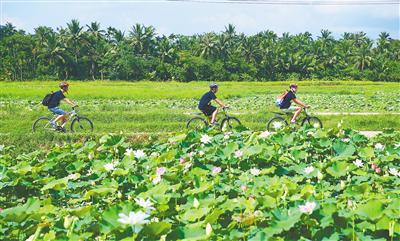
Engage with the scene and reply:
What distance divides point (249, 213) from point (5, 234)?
1.43 meters

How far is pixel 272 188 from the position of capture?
3299 millimetres

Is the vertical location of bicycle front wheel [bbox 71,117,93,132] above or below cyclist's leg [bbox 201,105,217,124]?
below

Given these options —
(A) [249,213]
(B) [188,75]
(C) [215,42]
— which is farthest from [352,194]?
(C) [215,42]

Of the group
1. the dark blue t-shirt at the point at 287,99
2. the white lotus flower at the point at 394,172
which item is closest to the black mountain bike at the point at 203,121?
the dark blue t-shirt at the point at 287,99

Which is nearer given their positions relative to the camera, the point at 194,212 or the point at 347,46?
Answer: the point at 194,212

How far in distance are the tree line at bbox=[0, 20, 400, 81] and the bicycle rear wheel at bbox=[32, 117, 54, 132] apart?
140ft

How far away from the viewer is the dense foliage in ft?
8.73

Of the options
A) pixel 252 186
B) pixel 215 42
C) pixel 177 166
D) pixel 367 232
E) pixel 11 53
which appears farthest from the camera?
pixel 215 42

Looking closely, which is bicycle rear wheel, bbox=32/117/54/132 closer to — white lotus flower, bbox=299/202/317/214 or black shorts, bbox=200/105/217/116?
black shorts, bbox=200/105/217/116

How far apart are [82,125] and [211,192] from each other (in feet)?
33.1

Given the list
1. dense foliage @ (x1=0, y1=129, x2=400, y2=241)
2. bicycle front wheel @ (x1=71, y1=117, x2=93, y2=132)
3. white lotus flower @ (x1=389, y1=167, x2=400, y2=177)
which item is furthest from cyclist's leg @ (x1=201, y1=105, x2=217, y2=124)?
white lotus flower @ (x1=389, y1=167, x2=400, y2=177)

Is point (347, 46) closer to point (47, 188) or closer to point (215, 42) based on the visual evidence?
point (215, 42)

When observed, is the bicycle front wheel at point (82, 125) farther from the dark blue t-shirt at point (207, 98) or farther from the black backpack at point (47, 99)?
the dark blue t-shirt at point (207, 98)

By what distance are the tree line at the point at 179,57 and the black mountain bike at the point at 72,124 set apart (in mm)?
42468
